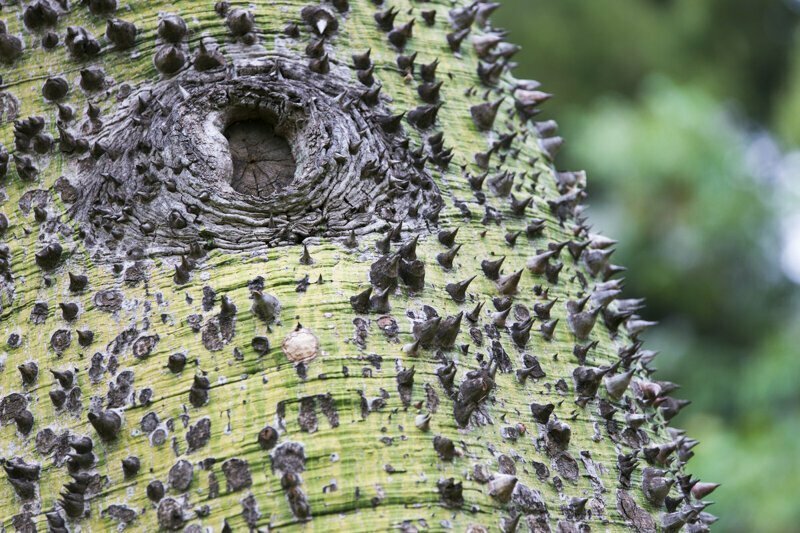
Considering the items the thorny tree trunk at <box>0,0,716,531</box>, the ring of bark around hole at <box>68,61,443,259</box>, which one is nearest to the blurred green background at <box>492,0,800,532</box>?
the thorny tree trunk at <box>0,0,716,531</box>

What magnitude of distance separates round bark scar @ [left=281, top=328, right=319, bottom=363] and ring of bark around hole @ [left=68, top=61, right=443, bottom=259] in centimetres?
14

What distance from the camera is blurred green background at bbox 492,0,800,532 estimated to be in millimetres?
4922

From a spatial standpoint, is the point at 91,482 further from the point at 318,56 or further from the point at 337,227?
the point at 318,56

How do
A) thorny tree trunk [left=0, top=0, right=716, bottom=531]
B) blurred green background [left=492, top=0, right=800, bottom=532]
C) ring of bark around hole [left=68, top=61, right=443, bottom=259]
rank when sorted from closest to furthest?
1. thorny tree trunk [left=0, top=0, right=716, bottom=531]
2. ring of bark around hole [left=68, top=61, right=443, bottom=259]
3. blurred green background [left=492, top=0, right=800, bottom=532]

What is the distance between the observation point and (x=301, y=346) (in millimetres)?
1105

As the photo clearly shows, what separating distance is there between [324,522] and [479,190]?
57cm

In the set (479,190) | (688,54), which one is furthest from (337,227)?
(688,54)

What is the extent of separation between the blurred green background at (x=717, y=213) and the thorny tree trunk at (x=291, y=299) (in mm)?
3529

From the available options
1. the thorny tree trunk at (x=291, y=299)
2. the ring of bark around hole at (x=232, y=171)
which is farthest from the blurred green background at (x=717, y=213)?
the ring of bark around hole at (x=232, y=171)

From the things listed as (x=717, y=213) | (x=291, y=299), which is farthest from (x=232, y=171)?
(x=717, y=213)

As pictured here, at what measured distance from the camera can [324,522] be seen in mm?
997

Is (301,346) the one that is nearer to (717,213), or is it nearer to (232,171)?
(232,171)

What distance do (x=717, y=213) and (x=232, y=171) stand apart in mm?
5092

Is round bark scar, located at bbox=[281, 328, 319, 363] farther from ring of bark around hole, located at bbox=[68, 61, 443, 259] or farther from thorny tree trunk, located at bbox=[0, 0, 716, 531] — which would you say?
ring of bark around hole, located at bbox=[68, 61, 443, 259]
